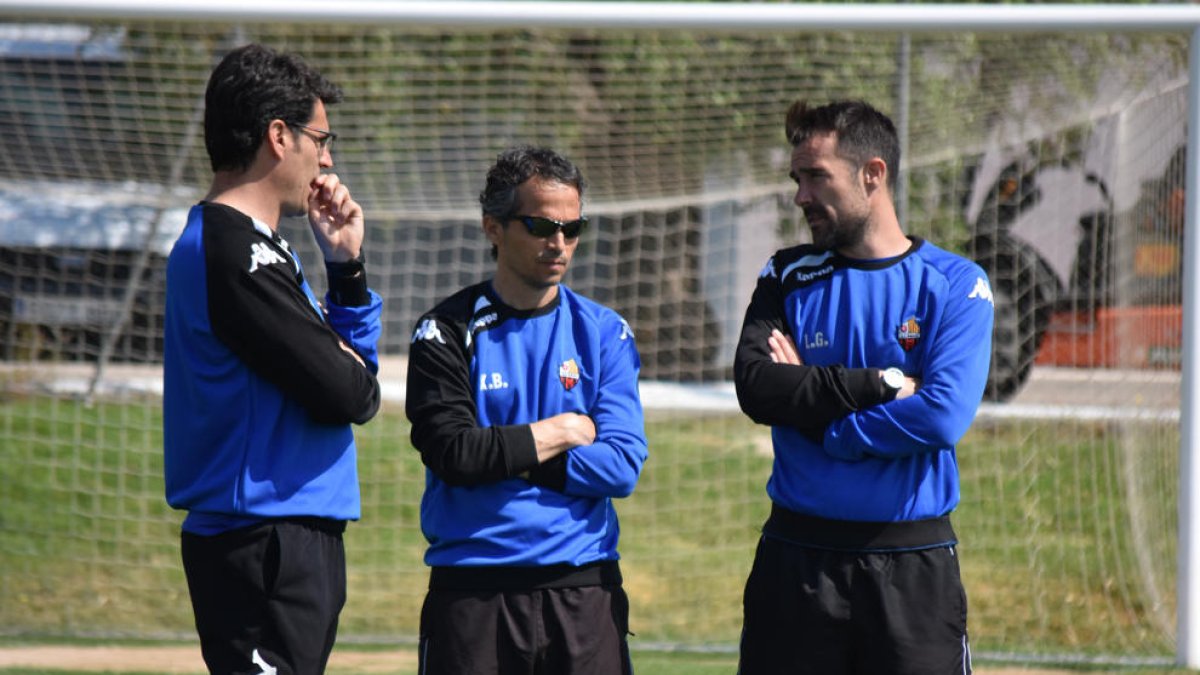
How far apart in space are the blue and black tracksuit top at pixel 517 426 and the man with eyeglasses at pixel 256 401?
0.27 metres

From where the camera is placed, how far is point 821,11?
5.18m

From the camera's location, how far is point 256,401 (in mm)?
2670

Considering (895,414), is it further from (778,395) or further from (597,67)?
(597,67)

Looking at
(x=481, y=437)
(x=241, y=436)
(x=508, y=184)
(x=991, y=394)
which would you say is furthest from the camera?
(x=991, y=394)

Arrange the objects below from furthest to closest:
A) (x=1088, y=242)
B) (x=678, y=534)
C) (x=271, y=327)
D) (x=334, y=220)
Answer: (x=678, y=534), (x=1088, y=242), (x=334, y=220), (x=271, y=327)

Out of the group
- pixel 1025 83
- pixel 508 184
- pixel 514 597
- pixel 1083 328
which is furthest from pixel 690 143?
pixel 514 597

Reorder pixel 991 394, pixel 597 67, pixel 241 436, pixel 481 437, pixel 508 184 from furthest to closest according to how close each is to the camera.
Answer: pixel 991 394
pixel 597 67
pixel 508 184
pixel 481 437
pixel 241 436

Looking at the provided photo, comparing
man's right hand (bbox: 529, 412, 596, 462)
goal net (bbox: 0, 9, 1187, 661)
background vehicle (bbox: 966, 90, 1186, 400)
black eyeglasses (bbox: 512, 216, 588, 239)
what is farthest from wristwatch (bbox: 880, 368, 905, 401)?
background vehicle (bbox: 966, 90, 1186, 400)

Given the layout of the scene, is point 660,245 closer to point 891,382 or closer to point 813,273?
point 813,273

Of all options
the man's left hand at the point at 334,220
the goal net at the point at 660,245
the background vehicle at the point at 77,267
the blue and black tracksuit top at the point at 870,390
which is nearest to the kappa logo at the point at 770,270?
the blue and black tracksuit top at the point at 870,390

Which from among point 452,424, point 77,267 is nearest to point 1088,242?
point 452,424

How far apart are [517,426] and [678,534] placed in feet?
16.4

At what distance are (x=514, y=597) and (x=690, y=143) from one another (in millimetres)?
4192

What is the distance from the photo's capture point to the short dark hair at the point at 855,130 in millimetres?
3152
